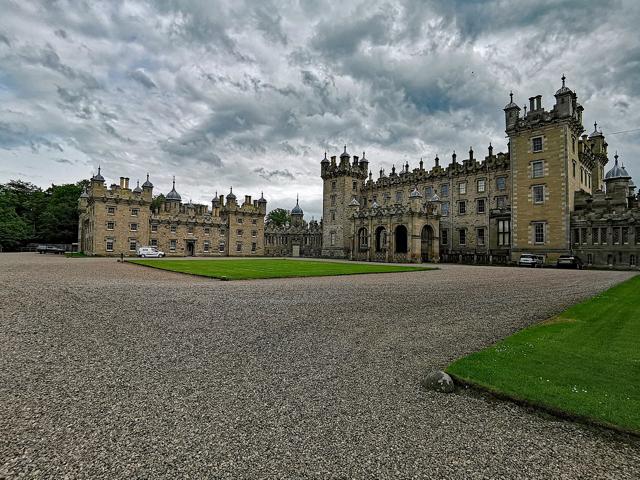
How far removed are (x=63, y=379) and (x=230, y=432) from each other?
305 centimetres

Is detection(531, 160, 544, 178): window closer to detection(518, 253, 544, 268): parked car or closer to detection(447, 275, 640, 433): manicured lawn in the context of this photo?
detection(518, 253, 544, 268): parked car

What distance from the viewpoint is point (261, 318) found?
30.3 ft

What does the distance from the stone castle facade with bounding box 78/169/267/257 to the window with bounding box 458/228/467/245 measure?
35810 millimetres

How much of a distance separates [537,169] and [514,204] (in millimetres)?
4351

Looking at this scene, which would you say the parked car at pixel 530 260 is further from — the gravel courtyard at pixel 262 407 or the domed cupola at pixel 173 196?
the domed cupola at pixel 173 196

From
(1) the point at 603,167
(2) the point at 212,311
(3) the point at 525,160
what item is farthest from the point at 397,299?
(1) the point at 603,167

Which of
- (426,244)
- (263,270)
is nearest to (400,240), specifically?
(426,244)

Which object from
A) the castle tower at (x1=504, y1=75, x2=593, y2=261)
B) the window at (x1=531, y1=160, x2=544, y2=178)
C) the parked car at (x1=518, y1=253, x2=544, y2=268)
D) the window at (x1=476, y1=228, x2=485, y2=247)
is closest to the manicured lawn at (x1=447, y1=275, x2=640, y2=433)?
the parked car at (x1=518, y1=253, x2=544, y2=268)

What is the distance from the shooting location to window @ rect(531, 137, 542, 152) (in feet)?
128

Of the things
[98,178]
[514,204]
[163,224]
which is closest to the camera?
[514,204]

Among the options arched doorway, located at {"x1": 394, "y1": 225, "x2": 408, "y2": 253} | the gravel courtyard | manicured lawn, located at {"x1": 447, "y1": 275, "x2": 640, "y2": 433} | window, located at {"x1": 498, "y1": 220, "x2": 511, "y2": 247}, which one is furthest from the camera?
arched doorway, located at {"x1": 394, "y1": 225, "x2": 408, "y2": 253}

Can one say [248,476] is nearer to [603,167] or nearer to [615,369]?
[615,369]

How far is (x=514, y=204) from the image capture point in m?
40.8

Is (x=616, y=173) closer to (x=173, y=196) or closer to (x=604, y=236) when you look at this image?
(x=604, y=236)
